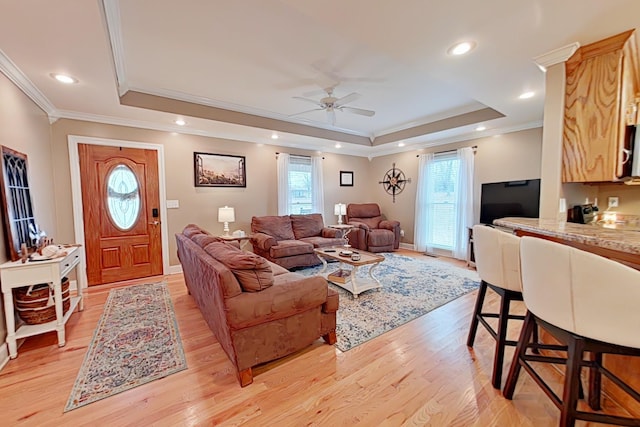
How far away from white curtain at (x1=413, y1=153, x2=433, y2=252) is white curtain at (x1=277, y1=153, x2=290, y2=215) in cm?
289

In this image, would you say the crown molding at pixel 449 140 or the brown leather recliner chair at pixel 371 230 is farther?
the brown leather recliner chair at pixel 371 230

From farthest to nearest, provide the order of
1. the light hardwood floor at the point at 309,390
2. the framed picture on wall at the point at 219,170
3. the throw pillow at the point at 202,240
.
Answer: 1. the framed picture on wall at the point at 219,170
2. the throw pillow at the point at 202,240
3. the light hardwood floor at the point at 309,390

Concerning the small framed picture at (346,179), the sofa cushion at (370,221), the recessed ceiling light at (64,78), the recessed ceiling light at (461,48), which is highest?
the recessed ceiling light at (64,78)

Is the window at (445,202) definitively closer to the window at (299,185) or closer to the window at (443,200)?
the window at (443,200)

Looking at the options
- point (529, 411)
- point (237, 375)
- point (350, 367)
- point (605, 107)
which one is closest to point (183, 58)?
point (237, 375)

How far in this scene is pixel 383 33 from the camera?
6.24 ft

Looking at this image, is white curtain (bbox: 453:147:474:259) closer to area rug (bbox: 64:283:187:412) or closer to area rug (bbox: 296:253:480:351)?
area rug (bbox: 296:253:480:351)

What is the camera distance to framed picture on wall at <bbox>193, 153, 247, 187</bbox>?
462cm

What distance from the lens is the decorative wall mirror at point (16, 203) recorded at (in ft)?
7.31

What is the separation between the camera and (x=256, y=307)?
6.09 ft

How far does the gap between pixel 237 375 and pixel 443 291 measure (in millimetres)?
2749

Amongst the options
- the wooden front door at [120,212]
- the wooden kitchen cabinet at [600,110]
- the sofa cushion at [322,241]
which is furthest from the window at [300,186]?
the wooden kitchen cabinet at [600,110]

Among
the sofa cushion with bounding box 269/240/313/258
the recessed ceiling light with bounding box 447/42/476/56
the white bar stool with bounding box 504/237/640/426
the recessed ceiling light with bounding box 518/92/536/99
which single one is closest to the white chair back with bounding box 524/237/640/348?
the white bar stool with bounding box 504/237/640/426

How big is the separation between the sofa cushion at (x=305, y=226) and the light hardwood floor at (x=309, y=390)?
2.97 metres
